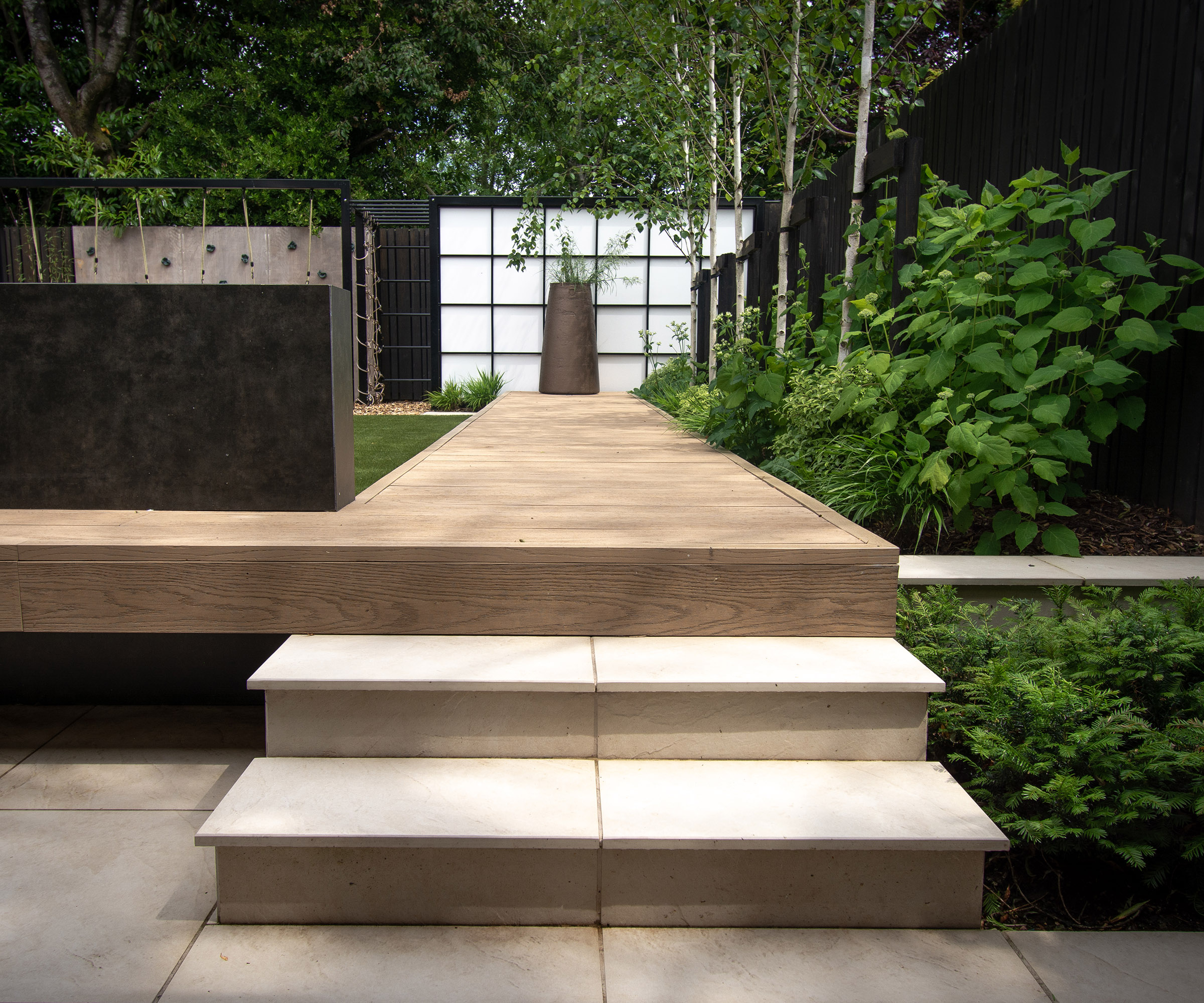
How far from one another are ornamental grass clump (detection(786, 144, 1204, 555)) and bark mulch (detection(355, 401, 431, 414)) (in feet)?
22.2

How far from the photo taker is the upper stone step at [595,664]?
1523mm

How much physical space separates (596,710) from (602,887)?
284 millimetres

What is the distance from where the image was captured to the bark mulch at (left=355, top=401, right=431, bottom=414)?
9171mm

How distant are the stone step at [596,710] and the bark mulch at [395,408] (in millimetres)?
7596

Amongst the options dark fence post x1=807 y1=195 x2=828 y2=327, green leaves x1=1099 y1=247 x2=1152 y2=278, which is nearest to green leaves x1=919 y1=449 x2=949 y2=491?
green leaves x1=1099 y1=247 x2=1152 y2=278

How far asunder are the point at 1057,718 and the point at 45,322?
221 cm

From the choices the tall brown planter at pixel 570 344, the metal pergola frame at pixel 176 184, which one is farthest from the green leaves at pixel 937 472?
the tall brown planter at pixel 570 344

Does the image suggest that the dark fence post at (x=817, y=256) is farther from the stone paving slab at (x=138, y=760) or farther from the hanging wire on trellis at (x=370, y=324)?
the hanging wire on trellis at (x=370, y=324)

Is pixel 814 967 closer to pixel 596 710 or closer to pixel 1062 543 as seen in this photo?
pixel 596 710

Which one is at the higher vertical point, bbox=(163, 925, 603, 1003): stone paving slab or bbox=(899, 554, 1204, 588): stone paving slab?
bbox=(899, 554, 1204, 588): stone paving slab

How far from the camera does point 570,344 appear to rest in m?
9.12

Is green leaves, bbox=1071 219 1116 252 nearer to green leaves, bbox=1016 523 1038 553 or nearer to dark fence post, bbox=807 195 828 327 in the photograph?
green leaves, bbox=1016 523 1038 553

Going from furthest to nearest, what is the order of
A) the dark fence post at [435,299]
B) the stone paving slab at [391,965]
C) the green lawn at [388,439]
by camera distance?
1. the dark fence post at [435,299]
2. the green lawn at [388,439]
3. the stone paving slab at [391,965]

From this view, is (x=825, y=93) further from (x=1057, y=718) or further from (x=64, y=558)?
(x=64, y=558)
